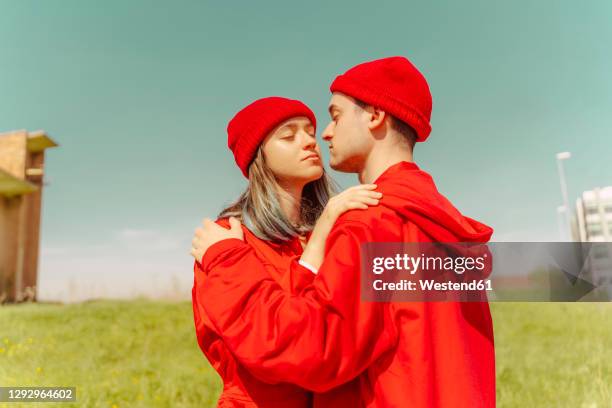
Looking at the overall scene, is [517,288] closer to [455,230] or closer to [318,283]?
[455,230]

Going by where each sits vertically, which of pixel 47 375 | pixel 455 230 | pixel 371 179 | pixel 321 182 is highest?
pixel 321 182

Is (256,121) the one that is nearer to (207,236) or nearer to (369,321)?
(207,236)

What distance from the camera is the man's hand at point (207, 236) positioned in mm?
2025

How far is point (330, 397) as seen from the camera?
77.3 inches

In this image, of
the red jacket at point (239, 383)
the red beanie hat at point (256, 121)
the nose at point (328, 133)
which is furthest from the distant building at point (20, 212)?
the nose at point (328, 133)

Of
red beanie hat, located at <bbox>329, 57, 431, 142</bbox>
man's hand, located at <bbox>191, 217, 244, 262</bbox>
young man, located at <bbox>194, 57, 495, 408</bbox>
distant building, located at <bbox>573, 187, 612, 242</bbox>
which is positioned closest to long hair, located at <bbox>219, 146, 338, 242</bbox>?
man's hand, located at <bbox>191, 217, 244, 262</bbox>

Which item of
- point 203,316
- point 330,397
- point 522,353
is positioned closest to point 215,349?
point 203,316

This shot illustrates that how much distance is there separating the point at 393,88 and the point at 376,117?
127 millimetres

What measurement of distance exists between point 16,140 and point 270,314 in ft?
49.2

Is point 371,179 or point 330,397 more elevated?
point 371,179

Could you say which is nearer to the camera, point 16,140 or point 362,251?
point 362,251

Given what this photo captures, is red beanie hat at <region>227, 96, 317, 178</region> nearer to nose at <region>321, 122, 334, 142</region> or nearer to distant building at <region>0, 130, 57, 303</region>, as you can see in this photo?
nose at <region>321, 122, 334, 142</region>

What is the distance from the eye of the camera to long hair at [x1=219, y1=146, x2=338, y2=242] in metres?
2.42

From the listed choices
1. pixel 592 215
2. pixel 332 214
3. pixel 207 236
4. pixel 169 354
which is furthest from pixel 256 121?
pixel 592 215
